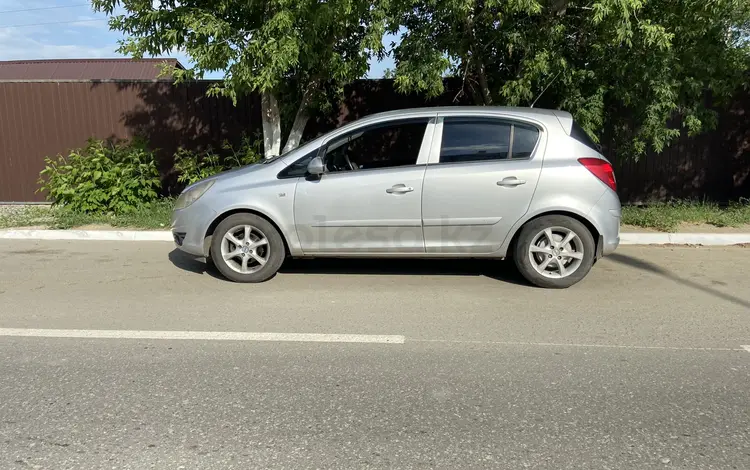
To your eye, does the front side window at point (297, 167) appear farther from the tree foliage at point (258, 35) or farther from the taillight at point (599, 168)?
the taillight at point (599, 168)

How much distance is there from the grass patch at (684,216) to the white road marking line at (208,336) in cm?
564

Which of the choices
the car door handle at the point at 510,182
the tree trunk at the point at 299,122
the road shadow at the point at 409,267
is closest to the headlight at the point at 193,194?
the road shadow at the point at 409,267

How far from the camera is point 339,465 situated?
9.03 feet

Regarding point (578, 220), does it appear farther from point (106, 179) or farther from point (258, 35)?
point (106, 179)

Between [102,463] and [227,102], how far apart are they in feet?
28.6

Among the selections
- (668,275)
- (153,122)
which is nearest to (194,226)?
(668,275)

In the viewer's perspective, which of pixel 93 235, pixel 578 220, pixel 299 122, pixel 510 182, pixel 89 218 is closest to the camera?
pixel 510 182

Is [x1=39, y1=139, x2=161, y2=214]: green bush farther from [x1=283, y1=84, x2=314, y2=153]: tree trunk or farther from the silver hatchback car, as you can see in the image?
the silver hatchback car

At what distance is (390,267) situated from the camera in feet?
21.9

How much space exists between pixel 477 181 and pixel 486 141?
449 mm

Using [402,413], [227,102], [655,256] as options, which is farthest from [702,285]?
[227,102]

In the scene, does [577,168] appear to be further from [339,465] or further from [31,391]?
[31,391]

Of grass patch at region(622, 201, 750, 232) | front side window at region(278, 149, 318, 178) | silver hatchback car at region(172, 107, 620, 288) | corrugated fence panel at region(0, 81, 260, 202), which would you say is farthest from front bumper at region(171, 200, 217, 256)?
grass patch at region(622, 201, 750, 232)

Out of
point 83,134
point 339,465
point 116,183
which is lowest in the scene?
point 339,465
